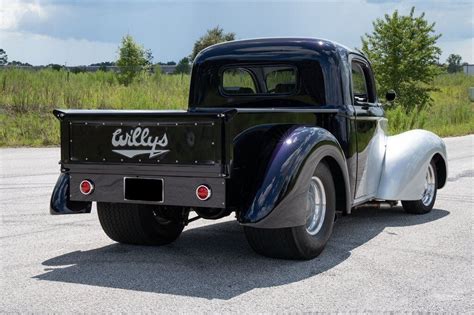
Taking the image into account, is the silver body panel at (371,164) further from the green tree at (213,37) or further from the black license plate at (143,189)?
the green tree at (213,37)

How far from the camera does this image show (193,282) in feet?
15.9

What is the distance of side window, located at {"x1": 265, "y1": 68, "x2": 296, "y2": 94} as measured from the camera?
648cm

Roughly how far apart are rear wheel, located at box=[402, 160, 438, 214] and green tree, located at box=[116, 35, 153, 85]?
1081 inches

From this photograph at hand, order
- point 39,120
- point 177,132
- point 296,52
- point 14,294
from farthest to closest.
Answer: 1. point 39,120
2. point 296,52
3. point 177,132
4. point 14,294

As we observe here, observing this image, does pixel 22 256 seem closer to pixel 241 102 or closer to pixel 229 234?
pixel 229 234

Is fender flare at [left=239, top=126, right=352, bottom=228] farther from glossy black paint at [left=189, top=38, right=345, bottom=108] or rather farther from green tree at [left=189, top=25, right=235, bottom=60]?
green tree at [left=189, top=25, right=235, bottom=60]

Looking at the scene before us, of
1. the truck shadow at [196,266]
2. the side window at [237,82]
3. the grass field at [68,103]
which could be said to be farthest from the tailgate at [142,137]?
the grass field at [68,103]

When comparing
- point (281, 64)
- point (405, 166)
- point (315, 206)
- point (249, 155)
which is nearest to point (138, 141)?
point (249, 155)

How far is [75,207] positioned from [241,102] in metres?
1.99

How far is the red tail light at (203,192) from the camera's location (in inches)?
196

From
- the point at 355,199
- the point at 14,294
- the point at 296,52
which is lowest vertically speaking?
the point at 14,294

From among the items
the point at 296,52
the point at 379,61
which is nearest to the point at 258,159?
the point at 296,52

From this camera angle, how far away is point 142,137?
515cm

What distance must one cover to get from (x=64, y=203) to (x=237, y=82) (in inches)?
86.6
